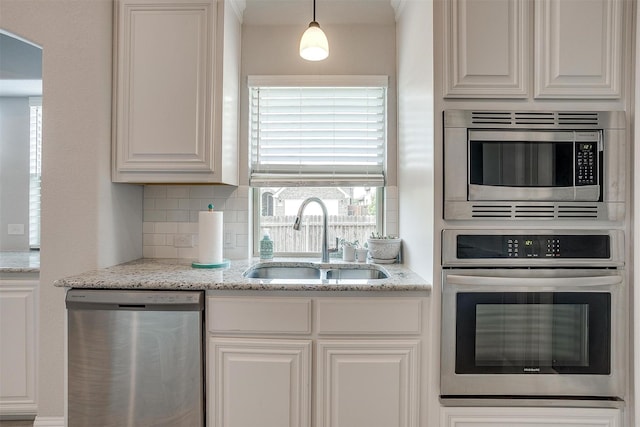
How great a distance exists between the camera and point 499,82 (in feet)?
5.07

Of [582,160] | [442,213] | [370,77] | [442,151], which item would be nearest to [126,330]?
[442,213]

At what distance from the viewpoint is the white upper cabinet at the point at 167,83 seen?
1906mm

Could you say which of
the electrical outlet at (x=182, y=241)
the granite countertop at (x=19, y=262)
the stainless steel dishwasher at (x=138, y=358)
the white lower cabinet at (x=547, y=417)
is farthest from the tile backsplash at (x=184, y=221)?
the white lower cabinet at (x=547, y=417)

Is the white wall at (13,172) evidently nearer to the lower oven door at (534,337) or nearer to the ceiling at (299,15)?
the ceiling at (299,15)

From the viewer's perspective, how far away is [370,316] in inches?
62.9

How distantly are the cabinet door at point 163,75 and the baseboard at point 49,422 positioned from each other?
1.44 m

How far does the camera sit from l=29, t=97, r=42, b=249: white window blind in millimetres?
2738

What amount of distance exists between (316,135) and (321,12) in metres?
0.80

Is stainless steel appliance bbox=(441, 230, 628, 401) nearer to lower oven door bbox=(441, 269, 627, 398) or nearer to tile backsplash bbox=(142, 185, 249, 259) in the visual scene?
lower oven door bbox=(441, 269, 627, 398)

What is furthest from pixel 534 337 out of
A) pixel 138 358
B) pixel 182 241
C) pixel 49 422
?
pixel 49 422

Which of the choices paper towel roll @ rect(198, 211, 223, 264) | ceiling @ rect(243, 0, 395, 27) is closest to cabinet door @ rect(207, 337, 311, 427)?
paper towel roll @ rect(198, 211, 223, 264)

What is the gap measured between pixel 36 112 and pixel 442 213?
318 centimetres

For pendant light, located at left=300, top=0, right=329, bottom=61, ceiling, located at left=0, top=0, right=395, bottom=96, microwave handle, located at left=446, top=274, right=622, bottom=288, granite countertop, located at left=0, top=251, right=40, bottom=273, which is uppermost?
ceiling, located at left=0, top=0, right=395, bottom=96

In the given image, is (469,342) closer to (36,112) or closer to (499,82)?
(499,82)
